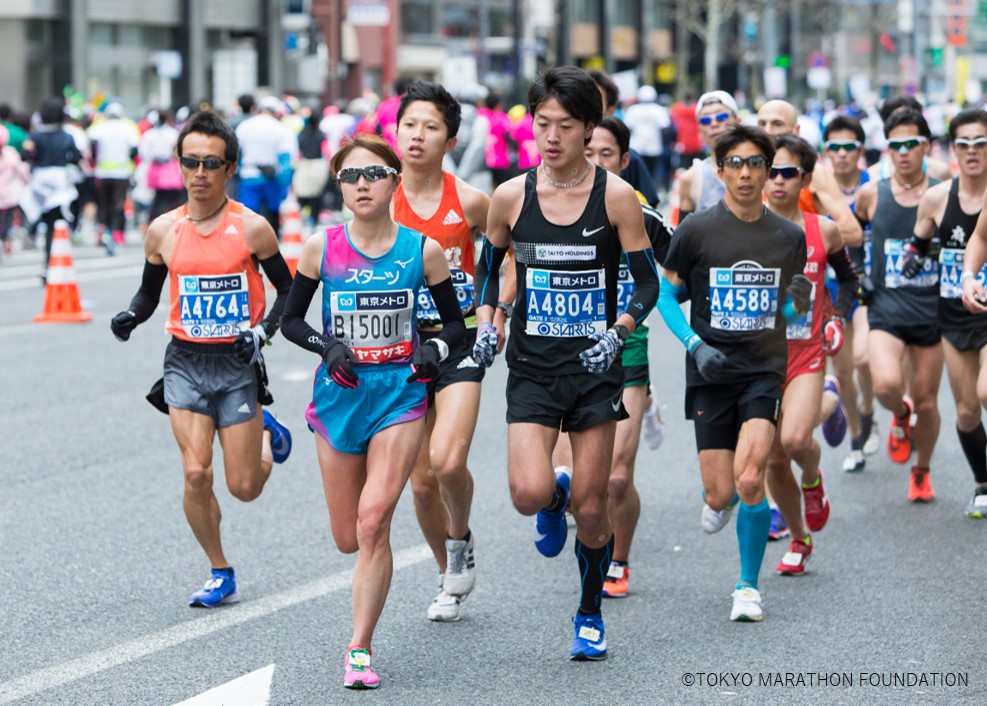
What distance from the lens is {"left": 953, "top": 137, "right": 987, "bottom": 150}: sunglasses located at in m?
8.25

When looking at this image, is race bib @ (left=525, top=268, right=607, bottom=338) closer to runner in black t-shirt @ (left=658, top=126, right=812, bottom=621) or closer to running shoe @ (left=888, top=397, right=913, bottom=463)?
runner in black t-shirt @ (left=658, top=126, right=812, bottom=621)

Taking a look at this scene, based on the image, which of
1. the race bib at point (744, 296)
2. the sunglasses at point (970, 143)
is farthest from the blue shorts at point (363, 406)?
the sunglasses at point (970, 143)

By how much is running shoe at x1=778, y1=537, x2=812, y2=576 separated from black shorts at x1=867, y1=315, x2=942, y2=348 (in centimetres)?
186

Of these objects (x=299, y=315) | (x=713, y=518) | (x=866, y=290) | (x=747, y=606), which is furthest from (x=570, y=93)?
(x=866, y=290)

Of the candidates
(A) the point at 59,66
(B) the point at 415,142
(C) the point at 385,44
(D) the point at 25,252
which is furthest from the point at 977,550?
(C) the point at 385,44

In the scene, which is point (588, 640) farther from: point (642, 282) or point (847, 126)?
point (847, 126)

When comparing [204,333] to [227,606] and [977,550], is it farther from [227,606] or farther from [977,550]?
[977,550]

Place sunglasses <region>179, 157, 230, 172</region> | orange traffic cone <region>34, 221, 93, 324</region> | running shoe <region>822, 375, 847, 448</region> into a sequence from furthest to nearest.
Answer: orange traffic cone <region>34, 221, 93, 324</region>
running shoe <region>822, 375, 847, 448</region>
sunglasses <region>179, 157, 230, 172</region>

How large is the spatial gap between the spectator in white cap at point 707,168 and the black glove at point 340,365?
2906mm

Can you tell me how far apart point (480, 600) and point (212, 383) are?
140 cm

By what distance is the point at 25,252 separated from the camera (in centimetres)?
2434

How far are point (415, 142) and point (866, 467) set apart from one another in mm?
4316

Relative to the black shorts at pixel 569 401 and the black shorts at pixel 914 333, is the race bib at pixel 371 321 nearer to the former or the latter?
the black shorts at pixel 569 401

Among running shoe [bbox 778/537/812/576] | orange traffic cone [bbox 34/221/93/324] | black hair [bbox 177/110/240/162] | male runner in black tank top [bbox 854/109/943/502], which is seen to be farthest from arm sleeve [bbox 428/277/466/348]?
orange traffic cone [bbox 34/221/93/324]
